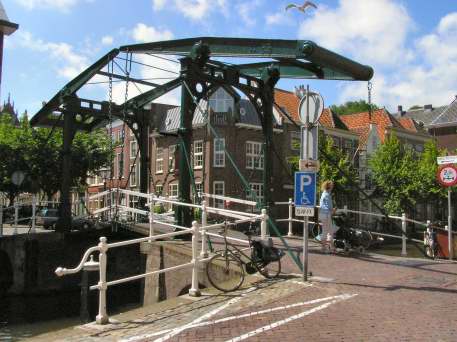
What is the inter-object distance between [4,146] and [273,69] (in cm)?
2213

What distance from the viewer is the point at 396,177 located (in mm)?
36844

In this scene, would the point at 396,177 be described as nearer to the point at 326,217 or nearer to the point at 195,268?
the point at 326,217

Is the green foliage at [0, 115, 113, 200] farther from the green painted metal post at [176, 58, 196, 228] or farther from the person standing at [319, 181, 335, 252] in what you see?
the person standing at [319, 181, 335, 252]

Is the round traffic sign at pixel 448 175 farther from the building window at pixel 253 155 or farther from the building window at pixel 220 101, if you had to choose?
the building window at pixel 253 155

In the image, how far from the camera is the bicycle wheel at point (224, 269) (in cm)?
853

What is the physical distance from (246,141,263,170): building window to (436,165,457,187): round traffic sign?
26.0 m

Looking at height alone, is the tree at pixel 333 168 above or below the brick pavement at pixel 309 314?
above

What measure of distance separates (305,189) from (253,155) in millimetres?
30013

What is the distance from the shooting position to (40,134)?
30.9 m

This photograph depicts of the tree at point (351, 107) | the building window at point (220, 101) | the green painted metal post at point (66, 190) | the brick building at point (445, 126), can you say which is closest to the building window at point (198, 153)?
the building window at point (220, 101)

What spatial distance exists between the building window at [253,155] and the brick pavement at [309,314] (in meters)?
29.2

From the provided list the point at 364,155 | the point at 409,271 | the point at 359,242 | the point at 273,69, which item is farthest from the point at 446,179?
the point at 364,155

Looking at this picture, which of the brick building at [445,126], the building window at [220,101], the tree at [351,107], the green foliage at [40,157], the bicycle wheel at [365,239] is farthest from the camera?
the tree at [351,107]

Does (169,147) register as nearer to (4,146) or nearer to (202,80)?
(4,146)
